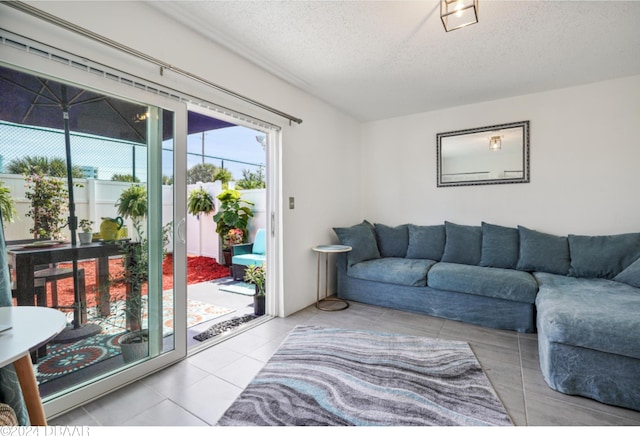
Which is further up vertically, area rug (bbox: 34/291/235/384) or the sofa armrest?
the sofa armrest

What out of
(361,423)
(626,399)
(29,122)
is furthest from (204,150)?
(626,399)

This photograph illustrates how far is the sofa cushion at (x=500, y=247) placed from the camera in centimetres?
322

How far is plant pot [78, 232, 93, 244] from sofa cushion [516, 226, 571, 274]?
3801 mm

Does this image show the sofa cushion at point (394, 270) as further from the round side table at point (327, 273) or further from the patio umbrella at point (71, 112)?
the patio umbrella at point (71, 112)

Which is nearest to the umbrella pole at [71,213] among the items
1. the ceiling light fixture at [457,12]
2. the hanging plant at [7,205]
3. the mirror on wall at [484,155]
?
the hanging plant at [7,205]

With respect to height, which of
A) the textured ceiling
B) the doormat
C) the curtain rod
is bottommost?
the doormat

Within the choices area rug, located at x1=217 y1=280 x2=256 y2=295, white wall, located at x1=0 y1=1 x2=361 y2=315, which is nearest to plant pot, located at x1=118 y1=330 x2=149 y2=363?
white wall, located at x1=0 y1=1 x2=361 y2=315

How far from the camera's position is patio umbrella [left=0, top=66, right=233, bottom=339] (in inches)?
57.5

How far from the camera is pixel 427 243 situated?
3.68m

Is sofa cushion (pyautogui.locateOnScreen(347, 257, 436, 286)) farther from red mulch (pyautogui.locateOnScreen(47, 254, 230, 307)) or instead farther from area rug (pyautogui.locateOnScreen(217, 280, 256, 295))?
red mulch (pyautogui.locateOnScreen(47, 254, 230, 307))

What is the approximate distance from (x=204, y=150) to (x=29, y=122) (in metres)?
4.44

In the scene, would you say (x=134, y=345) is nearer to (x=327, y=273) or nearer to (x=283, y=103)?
(x=327, y=273)

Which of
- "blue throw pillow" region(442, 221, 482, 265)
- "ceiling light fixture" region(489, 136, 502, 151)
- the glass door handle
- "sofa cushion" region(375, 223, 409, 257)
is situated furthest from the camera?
"sofa cushion" region(375, 223, 409, 257)

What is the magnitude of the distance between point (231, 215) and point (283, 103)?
2.51 metres
